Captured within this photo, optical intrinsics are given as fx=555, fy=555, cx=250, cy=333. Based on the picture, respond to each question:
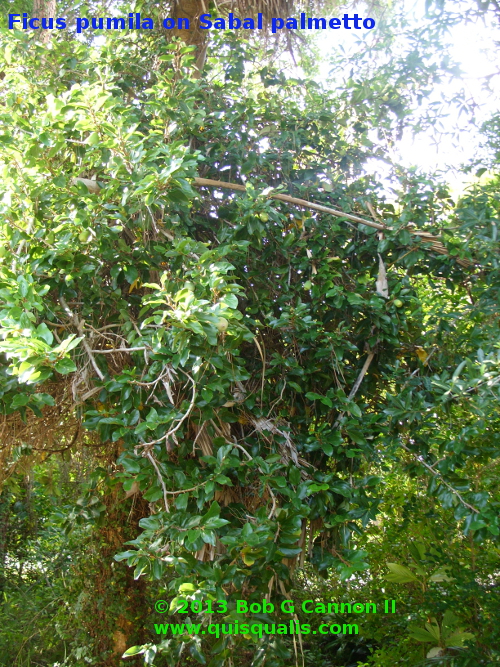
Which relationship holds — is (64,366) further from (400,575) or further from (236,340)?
(400,575)

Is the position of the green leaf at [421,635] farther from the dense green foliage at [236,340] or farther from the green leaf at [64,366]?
the green leaf at [64,366]

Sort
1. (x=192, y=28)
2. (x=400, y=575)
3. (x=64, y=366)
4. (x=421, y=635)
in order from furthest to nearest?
(x=400, y=575)
(x=192, y=28)
(x=421, y=635)
(x=64, y=366)

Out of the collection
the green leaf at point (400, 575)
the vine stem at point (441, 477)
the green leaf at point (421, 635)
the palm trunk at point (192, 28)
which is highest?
the palm trunk at point (192, 28)

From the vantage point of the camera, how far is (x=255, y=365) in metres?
2.89

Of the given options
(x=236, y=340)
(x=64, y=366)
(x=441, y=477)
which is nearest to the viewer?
(x=64, y=366)

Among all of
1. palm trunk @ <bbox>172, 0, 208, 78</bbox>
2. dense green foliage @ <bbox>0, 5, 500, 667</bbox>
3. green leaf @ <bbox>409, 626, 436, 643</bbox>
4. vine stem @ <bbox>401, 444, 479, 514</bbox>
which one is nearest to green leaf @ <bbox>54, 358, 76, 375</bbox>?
dense green foliage @ <bbox>0, 5, 500, 667</bbox>

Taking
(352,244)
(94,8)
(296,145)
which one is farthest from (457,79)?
(94,8)

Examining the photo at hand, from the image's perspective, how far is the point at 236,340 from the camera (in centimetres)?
204

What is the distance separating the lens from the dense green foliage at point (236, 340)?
2035mm

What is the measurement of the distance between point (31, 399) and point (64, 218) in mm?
757

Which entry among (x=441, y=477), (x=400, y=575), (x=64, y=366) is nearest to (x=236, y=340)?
(x=64, y=366)

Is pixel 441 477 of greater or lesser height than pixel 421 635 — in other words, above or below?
above

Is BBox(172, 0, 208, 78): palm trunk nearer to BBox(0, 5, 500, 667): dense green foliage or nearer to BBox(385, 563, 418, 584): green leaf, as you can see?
BBox(0, 5, 500, 667): dense green foliage

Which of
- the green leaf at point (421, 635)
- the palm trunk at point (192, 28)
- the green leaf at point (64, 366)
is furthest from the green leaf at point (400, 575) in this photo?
the palm trunk at point (192, 28)
